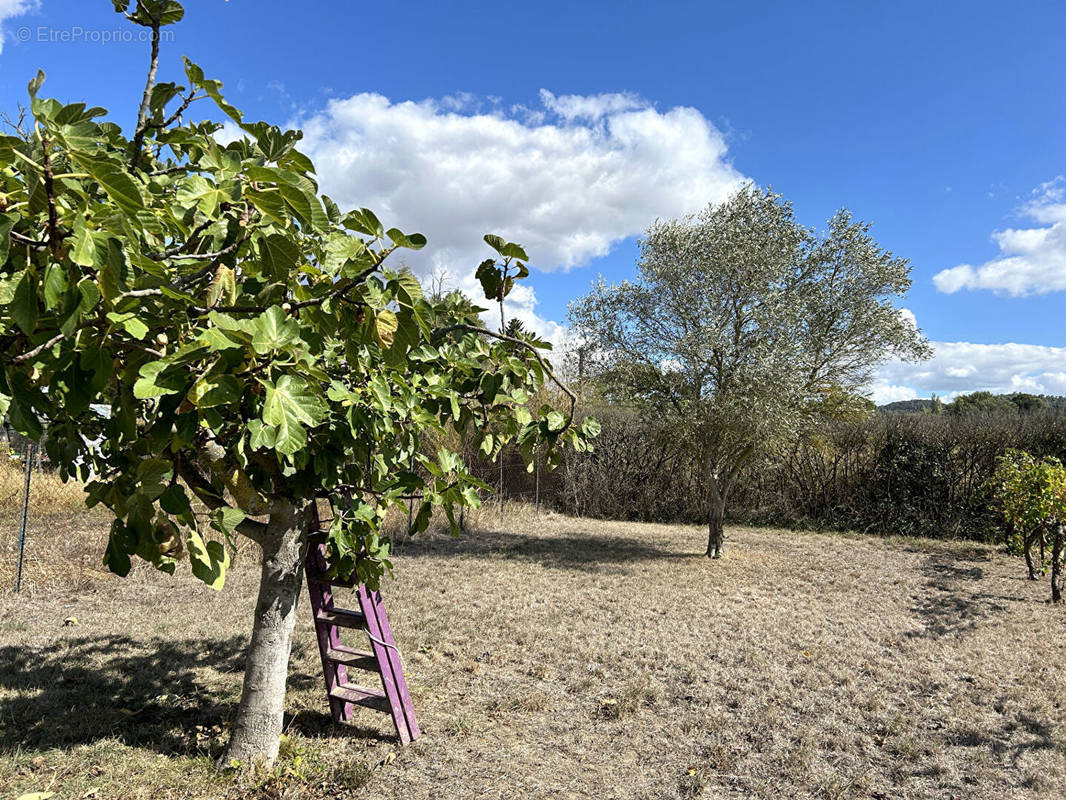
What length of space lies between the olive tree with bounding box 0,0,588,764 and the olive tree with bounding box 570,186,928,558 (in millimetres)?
6189

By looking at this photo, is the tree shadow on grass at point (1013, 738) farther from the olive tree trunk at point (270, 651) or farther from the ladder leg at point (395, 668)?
the olive tree trunk at point (270, 651)

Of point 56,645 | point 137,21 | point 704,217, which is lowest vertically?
point 56,645

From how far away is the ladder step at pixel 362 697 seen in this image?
129 inches

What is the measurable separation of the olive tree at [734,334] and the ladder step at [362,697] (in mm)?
5900

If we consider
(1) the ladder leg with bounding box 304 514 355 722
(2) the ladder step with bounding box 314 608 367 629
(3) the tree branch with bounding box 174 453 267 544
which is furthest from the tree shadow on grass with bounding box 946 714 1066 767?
(3) the tree branch with bounding box 174 453 267 544

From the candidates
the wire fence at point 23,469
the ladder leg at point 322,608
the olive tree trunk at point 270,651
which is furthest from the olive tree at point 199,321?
the wire fence at point 23,469

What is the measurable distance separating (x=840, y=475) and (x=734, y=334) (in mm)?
4933

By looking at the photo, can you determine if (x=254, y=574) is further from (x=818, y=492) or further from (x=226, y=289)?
(x=818, y=492)

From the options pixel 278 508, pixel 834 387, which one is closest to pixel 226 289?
pixel 278 508

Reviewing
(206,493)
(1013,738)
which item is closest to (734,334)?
(1013,738)

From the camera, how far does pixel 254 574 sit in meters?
6.88

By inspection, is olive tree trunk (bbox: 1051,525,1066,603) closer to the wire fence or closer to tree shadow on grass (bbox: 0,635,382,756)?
tree shadow on grass (bbox: 0,635,382,756)

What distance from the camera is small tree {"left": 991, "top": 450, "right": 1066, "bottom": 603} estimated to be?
6383mm

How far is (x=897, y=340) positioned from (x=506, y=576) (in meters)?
7.39
